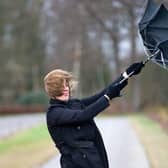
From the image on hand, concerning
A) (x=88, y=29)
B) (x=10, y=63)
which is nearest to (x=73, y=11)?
(x=88, y=29)

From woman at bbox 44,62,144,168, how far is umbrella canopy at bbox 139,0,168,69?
0.36 metres

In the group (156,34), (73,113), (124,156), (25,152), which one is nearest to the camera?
(73,113)

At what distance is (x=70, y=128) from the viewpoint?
536 centimetres

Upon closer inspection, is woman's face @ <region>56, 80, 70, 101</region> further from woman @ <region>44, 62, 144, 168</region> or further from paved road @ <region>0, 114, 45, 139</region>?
paved road @ <region>0, 114, 45, 139</region>

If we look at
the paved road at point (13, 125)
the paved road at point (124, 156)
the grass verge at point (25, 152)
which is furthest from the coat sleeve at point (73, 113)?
the paved road at point (13, 125)

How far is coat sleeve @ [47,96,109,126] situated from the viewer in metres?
5.14

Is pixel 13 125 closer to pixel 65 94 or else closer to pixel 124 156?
pixel 124 156

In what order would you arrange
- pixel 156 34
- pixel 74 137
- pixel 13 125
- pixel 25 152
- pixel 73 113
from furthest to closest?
pixel 13 125
pixel 25 152
pixel 156 34
pixel 74 137
pixel 73 113

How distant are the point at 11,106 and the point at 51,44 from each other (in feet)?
32.5

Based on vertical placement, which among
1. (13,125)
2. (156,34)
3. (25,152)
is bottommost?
(13,125)

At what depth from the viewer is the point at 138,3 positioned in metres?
20.8

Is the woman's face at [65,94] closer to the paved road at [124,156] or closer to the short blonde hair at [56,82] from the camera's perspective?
the short blonde hair at [56,82]

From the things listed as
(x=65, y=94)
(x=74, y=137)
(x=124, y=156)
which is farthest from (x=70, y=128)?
(x=124, y=156)

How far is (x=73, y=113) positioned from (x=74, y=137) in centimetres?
24
